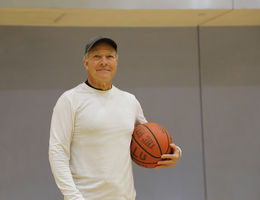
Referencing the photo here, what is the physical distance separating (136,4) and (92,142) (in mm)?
1975

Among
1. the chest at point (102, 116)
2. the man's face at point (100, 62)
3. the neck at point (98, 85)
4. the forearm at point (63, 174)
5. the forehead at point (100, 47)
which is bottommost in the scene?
the forearm at point (63, 174)

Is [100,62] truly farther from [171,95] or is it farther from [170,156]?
[171,95]

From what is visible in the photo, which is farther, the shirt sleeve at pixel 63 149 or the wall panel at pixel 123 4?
the wall panel at pixel 123 4

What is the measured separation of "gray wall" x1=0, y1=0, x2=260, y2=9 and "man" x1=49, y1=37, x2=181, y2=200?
154cm

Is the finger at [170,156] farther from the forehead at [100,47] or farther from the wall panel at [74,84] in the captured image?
the wall panel at [74,84]

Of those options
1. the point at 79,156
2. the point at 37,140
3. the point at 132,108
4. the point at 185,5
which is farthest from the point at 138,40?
the point at 79,156

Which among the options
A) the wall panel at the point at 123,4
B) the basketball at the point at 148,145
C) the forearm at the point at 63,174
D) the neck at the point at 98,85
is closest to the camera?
the forearm at the point at 63,174

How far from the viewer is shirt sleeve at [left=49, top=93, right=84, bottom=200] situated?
1.93m

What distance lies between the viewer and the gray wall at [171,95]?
414 centimetres

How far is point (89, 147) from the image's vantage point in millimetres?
2029

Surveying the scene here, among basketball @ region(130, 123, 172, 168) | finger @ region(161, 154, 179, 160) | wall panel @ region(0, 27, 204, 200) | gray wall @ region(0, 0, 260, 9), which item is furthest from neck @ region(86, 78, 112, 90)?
wall panel @ region(0, 27, 204, 200)

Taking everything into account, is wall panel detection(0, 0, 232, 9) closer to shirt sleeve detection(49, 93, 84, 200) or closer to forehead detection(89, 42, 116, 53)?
forehead detection(89, 42, 116, 53)

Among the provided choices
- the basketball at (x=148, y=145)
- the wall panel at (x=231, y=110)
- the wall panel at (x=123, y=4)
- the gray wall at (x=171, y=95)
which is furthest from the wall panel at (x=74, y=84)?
the basketball at (x=148, y=145)

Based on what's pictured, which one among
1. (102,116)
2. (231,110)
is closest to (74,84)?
(231,110)
